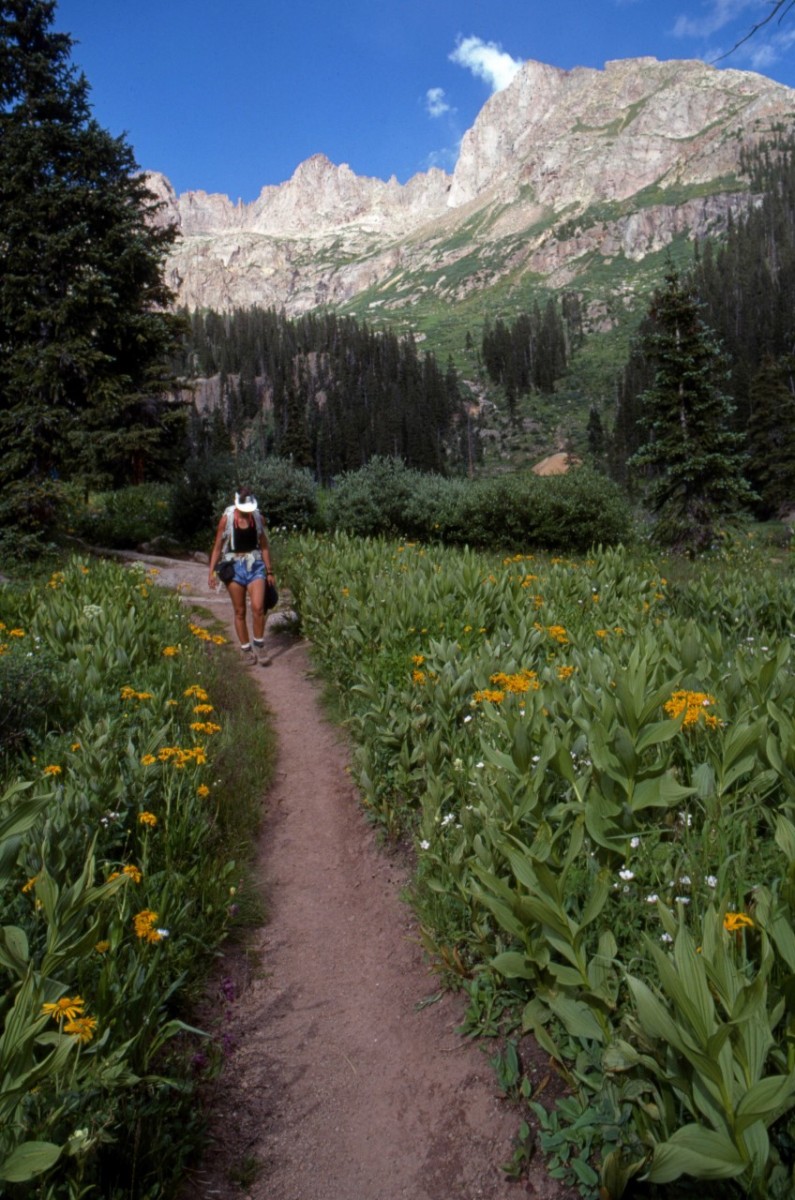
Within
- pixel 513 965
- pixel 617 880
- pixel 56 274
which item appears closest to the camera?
pixel 513 965

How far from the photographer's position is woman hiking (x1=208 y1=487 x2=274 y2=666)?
318 inches

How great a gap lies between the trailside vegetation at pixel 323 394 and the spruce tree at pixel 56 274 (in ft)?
185

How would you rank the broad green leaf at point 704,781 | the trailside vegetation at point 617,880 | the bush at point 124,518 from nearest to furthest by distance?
1. the trailside vegetation at point 617,880
2. the broad green leaf at point 704,781
3. the bush at point 124,518

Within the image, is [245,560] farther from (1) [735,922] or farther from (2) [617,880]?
(1) [735,922]

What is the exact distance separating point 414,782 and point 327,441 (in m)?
88.6

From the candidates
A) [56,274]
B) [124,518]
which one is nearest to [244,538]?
[56,274]

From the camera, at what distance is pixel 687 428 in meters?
16.8

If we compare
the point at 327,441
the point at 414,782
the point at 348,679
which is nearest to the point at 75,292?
the point at 348,679

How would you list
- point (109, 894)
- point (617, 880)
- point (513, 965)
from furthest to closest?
1. point (617, 880)
2. point (513, 965)
3. point (109, 894)

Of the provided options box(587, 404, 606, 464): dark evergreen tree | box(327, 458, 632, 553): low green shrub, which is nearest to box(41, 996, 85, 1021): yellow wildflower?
box(327, 458, 632, 553): low green shrub

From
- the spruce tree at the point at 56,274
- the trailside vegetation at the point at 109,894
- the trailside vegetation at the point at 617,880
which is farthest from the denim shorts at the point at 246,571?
the spruce tree at the point at 56,274

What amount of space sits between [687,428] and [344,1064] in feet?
56.4

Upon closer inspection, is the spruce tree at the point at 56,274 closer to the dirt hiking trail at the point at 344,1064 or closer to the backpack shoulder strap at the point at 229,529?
the backpack shoulder strap at the point at 229,529

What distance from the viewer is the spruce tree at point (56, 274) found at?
1260 centimetres
